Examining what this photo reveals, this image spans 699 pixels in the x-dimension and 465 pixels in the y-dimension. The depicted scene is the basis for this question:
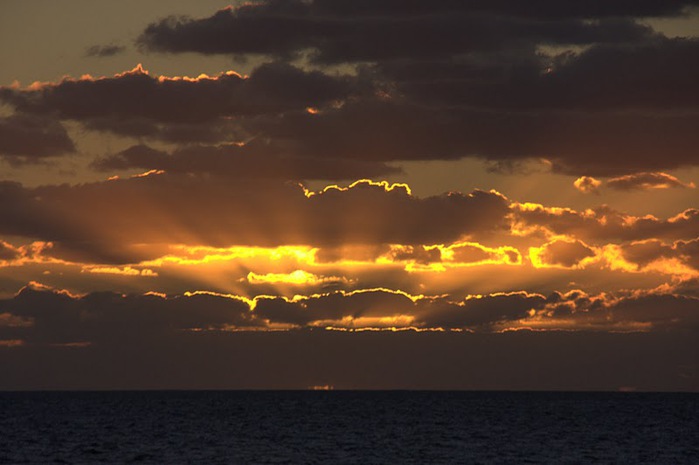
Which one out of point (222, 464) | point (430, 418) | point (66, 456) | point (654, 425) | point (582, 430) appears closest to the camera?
point (222, 464)

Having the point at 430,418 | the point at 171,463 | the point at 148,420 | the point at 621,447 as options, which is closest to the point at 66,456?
the point at 171,463

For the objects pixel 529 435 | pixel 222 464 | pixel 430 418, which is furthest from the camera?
pixel 430 418

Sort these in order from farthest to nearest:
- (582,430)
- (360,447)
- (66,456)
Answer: (582,430) → (360,447) → (66,456)

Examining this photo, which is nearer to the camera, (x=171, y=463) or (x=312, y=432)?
(x=171, y=463)

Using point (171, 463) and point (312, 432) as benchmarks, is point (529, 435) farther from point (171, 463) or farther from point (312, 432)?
point (171, 463)

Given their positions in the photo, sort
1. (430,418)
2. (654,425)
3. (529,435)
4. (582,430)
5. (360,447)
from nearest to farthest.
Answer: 1. (360,447)
2. (529,435)
3. (582,430)
4. (654,425)
5. (430,418)

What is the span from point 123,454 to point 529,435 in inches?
2137

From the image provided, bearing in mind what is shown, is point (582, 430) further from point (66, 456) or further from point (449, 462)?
point (66, 456)

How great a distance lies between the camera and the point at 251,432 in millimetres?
145625

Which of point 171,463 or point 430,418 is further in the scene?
point 430,418

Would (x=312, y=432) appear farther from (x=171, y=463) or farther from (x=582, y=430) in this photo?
(x=171, y=463)

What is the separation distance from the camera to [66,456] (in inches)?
4173

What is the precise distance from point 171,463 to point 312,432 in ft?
164

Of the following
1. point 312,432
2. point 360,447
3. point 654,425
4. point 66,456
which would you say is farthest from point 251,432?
point 654,425
